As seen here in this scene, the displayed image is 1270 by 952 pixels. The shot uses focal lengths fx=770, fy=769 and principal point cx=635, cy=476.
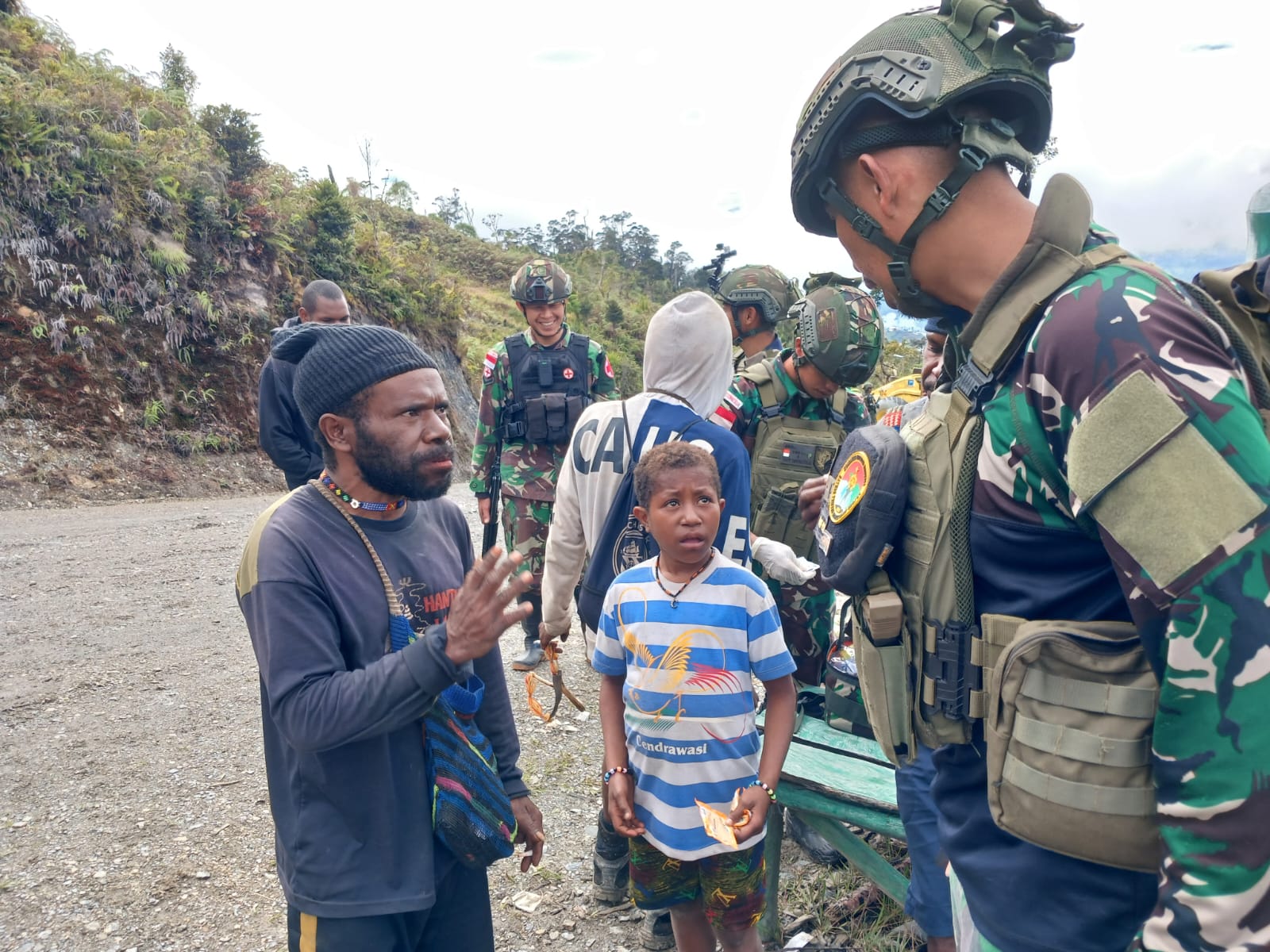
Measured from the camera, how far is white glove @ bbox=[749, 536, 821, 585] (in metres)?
2.98

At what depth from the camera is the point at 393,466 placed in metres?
1.84

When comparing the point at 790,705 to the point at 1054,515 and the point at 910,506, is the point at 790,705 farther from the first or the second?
the point at 1054,515

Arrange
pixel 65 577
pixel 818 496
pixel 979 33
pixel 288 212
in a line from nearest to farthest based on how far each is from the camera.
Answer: pixel 979 33
pixel 818 496
pixel 65 577
pixel 288 212

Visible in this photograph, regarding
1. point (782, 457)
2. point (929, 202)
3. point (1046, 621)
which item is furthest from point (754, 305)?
point (1046, 621)

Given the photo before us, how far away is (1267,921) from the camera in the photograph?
2.81ft

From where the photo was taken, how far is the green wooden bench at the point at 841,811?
109 inches

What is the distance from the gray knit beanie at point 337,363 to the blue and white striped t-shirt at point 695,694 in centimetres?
101

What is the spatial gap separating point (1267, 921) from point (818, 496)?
49.7 inches

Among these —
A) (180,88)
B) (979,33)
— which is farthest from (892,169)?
(180,88)

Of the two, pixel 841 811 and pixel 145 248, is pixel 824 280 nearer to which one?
pixel 841 811

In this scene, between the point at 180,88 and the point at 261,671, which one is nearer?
the point at 261,671

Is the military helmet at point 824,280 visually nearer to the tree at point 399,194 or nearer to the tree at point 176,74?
the tree at point 176,74

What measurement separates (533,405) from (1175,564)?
446 centimetres

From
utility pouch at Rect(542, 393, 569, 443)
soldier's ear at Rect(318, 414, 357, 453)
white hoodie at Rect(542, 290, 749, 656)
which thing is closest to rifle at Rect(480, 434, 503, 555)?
utility pouch at Rect(542, 393, 569, 443)
